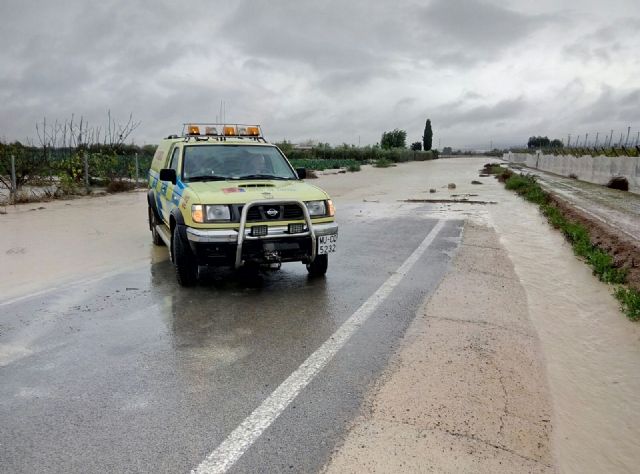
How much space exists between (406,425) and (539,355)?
1.95m

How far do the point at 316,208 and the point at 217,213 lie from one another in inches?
47.7

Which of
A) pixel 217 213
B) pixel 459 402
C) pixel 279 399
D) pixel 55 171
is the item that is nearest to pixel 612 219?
pixel 217 213

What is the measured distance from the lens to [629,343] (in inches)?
204

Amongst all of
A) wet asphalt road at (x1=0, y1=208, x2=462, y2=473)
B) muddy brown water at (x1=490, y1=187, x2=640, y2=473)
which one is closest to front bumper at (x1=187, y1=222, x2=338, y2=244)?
wet asphalt road at (x1=0, y1=208, x2=462, y2=473)

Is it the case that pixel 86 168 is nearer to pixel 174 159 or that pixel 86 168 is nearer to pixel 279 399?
pixel 174 159

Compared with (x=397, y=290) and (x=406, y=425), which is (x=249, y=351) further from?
(x=397, y=290)

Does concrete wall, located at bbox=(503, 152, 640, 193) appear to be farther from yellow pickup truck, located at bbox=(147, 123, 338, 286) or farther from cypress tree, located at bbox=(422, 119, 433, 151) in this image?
cypress tree, located at bbox=(422, 119, 433, 151)

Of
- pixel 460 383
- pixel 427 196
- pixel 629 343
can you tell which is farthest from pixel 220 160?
pixel 427 196

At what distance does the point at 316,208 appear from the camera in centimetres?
657

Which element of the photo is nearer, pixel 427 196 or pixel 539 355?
pixel 539 355

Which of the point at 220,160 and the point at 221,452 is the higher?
the point at 220,160

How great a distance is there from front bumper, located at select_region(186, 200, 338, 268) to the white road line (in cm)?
104

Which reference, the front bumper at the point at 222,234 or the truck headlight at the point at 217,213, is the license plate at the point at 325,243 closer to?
the front bumper at the point at 222,234

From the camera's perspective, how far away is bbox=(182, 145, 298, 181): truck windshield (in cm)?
726
